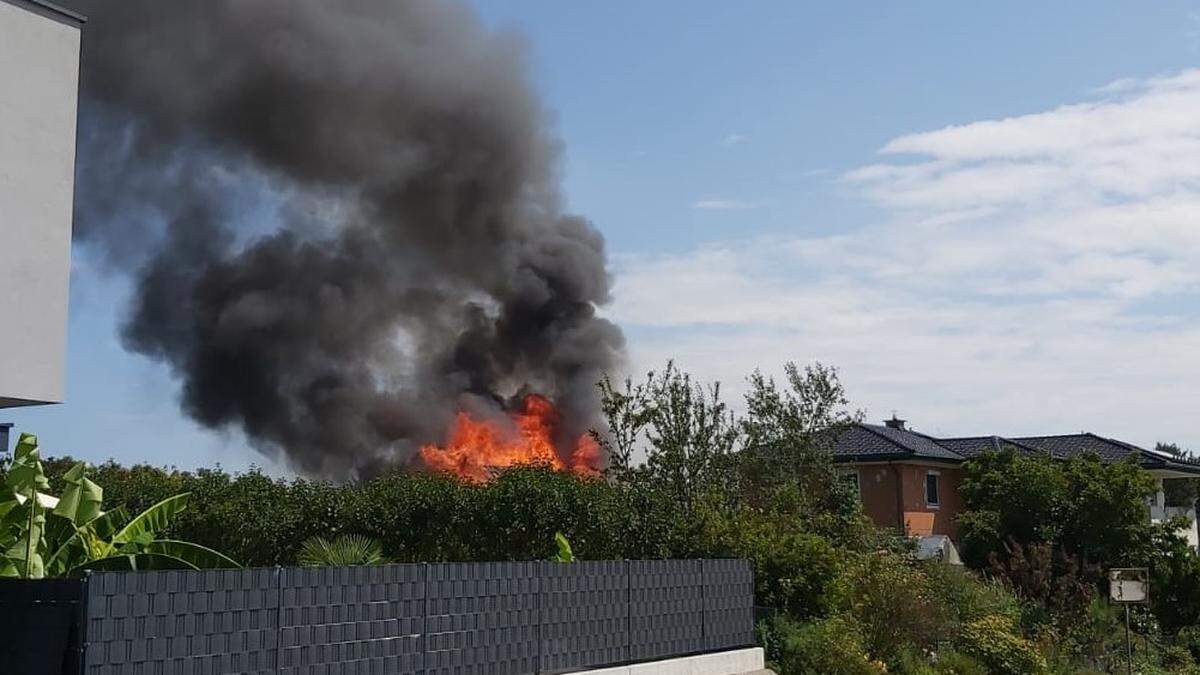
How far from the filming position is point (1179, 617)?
36.4 m

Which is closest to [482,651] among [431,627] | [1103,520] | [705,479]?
[431,627]

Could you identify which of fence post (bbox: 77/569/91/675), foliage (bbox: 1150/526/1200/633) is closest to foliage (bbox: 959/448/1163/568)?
foliage (bbox: 1150/526/1200/633)

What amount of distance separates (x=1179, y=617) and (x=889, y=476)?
1167 cm

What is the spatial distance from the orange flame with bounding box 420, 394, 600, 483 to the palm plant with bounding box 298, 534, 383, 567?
40.5ft

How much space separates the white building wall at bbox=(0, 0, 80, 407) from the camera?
15367mm

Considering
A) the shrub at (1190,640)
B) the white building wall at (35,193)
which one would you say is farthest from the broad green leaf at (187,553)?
the shrub at (1190,640)

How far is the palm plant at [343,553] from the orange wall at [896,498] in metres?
26.7

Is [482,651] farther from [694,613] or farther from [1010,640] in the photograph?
[1010,640]

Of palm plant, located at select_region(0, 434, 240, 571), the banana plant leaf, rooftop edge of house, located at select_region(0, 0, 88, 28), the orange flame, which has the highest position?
rooftop edge of house, located at select_region(0, 0, 88, 28)

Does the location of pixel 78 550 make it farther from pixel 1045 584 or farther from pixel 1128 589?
pixel 1045 584

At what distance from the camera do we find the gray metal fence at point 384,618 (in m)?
9.42

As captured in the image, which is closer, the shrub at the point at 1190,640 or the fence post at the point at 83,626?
the fence post at the point at 83,626

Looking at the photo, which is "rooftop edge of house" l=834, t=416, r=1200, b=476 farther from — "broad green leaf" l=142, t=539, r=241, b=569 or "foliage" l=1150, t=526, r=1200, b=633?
"broad green leaf" l=142, t=539, r=241, b=569

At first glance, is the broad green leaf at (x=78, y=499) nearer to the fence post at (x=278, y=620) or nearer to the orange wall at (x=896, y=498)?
the fence post at (x=278, y=620)
